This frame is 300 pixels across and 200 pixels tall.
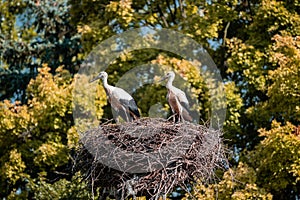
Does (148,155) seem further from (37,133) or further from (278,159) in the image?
(37,133)

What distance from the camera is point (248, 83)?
14305 millimetres

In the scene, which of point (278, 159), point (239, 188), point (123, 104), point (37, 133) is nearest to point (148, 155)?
point (123, 104)

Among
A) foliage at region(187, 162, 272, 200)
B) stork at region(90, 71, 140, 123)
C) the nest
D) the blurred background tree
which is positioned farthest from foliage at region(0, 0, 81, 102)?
the nest

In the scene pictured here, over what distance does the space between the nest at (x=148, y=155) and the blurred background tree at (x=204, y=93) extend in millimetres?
3975

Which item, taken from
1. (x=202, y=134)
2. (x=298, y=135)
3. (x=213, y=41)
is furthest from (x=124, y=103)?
(x=213, y=41)

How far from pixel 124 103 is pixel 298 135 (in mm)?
3868

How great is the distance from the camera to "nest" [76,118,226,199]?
8.02 m

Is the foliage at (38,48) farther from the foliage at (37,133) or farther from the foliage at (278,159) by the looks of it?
the foliage at (278,159)

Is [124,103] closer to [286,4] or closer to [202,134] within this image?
[202,134]

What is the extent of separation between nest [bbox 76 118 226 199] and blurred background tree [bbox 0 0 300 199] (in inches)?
157

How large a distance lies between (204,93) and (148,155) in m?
6.04

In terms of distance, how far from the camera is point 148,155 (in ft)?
26.1

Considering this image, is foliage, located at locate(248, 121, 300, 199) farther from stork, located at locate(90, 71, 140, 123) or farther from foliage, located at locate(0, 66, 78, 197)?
foliage, located at locate(0, 66, 78, 197)

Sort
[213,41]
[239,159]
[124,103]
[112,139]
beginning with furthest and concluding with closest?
[213,41]
[239,159]
[124,103]
[112,139]
